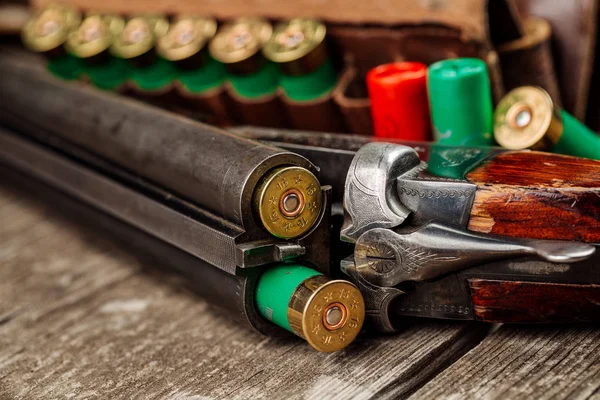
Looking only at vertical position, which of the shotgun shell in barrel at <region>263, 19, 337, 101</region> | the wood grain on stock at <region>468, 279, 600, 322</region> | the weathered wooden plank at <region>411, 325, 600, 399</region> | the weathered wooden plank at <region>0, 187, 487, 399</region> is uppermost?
the shotgun shell in barrel at <region>263, 19, 337, 101</region>

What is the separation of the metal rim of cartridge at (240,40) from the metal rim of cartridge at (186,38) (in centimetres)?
3

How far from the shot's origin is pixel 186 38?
1.79 m

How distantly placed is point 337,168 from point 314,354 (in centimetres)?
30

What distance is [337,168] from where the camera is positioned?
44.7 inches

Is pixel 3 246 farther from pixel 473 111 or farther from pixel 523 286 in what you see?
pixel 523 286

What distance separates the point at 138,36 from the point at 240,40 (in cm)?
34

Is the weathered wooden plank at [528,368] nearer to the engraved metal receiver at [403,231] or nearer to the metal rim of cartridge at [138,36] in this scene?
the engraved metal receiver at [403,231]

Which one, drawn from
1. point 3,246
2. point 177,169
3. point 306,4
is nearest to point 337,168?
point 177,169

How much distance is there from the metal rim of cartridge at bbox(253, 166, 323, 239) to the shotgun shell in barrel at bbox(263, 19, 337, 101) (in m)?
0.59

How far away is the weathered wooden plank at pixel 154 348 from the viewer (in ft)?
3.36

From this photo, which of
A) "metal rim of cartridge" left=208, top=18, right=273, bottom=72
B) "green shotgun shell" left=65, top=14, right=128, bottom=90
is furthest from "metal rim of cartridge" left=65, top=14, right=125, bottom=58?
"metal rim of cartridge" left=208, top=18, right=273, bottom=72

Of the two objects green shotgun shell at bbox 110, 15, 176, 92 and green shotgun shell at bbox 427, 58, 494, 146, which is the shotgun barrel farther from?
green shotgun shell at bbox 427, 58, 494, 146

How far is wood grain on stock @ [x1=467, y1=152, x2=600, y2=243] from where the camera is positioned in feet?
3.00

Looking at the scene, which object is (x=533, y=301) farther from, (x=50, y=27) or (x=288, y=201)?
(x=50, y=27)
